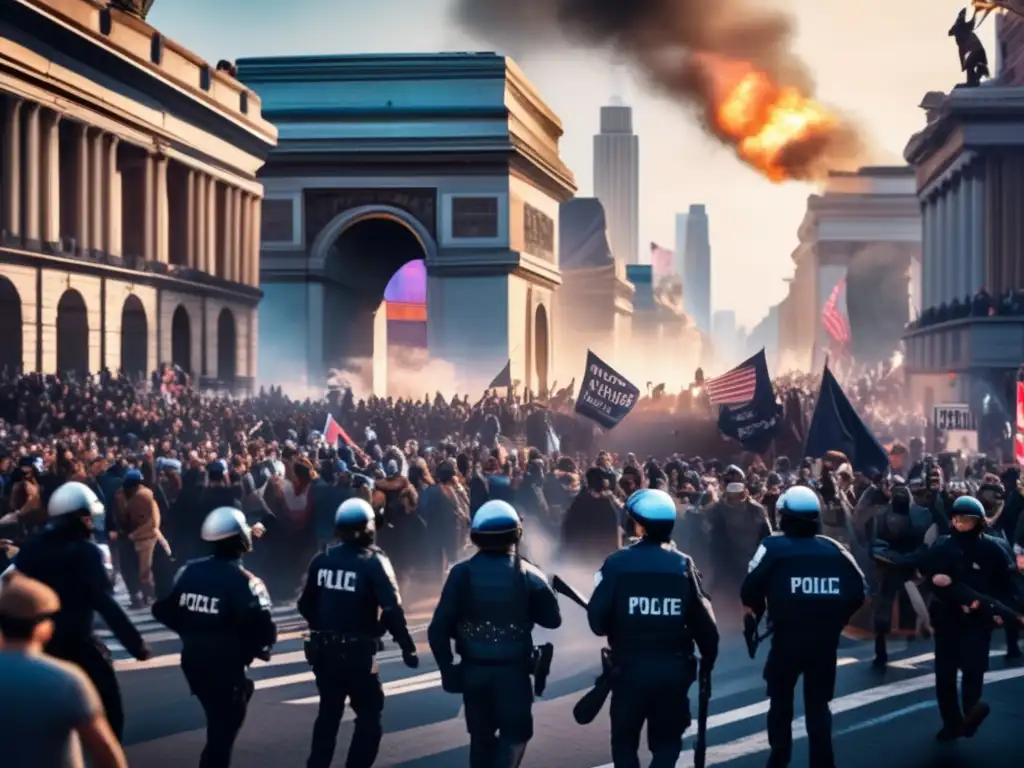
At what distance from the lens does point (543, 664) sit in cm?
895

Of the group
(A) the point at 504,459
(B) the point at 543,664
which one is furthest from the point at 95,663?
(A) the point at 504,459

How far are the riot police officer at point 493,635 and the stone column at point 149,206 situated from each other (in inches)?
1875

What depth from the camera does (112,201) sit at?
52375 mm

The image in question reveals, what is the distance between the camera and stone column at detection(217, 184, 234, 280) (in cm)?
6259

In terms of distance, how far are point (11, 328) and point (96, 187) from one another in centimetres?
832

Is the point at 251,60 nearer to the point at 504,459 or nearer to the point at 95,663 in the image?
the point at 504,459

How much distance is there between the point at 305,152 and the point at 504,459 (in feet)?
138

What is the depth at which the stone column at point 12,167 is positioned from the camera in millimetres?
44219

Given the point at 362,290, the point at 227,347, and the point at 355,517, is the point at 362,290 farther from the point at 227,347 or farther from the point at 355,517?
the point at 355,517

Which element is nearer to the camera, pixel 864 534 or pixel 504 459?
pixel 864 534

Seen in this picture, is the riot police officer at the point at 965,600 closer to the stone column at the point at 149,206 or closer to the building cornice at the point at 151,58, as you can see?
the building cornice at the point at 151,58

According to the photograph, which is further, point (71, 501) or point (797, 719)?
point (797, 719)

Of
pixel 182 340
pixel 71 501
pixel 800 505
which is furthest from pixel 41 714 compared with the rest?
pixel 182 340

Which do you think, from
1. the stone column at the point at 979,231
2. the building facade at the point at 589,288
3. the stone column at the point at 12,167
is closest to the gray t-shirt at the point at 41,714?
the stone column at the point at 12,167
